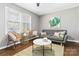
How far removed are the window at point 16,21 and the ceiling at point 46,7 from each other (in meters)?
0.16

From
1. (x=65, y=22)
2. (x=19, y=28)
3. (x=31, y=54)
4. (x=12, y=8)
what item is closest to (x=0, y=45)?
(x=19, y=28)

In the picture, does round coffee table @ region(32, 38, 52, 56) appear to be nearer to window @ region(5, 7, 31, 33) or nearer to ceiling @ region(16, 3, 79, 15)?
window @ region(5, 7, 31, 33)

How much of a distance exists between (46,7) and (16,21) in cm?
64

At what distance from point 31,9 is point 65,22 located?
0.71 metres

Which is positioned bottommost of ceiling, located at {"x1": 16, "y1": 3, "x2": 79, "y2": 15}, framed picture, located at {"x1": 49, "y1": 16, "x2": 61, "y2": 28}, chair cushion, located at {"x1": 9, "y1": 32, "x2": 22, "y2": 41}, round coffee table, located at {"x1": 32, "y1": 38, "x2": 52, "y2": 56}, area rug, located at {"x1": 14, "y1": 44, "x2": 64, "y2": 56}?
area rug, located at {"x1": 14, "y1": 44, "x2": 64, "y2": 56}

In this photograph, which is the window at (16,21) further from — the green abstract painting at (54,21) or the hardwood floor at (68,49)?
the green abstract painting at (54,21)

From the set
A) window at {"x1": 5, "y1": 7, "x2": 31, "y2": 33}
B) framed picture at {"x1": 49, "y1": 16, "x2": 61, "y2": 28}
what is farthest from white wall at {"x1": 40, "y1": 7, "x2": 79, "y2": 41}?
window at {"x1": 5, "y1": 7, "x2": 31, "y2": 33}

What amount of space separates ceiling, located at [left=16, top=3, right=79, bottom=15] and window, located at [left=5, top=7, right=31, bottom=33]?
0.16 metres

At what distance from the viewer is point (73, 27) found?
1.75 metres

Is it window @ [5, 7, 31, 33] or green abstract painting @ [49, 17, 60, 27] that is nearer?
window @ [5, 7, 31, 33]

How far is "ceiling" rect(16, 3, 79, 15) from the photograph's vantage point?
1.70m

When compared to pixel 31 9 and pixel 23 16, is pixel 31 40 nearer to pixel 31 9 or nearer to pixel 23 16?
pixel 23 16

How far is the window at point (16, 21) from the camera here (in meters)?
1.64

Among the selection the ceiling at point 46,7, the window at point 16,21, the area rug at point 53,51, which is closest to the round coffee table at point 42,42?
the area rug at point 53,51
